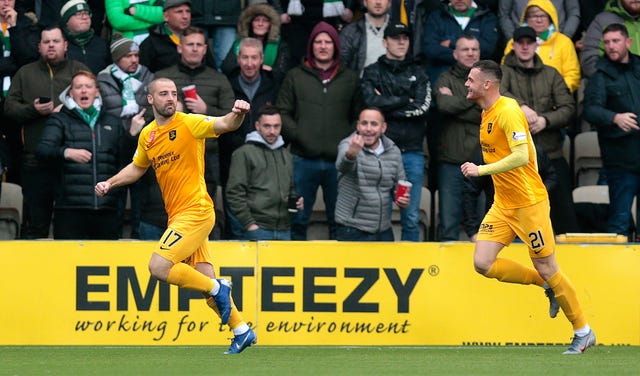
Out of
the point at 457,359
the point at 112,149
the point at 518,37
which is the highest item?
the point at 518,37

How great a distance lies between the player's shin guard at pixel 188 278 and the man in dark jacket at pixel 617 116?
18.0ft

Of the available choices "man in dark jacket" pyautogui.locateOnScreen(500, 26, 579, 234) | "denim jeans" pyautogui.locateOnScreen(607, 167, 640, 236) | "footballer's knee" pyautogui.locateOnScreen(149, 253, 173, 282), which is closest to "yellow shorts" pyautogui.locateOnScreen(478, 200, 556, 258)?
"footballer's knee" pyautogui.locateOnScreen(149, 253, 173, 282)

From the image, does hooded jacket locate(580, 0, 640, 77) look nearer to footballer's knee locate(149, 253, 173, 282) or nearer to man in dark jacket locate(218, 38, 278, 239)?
man in dark jacket locate(218, 38, 278, 239)

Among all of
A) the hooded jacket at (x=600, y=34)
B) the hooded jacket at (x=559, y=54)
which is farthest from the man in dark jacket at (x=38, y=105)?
the hooded jacket at (x=600, y=34)

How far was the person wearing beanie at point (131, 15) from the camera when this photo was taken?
48.5 feet

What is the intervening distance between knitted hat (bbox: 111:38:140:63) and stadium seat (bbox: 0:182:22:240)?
80.3 inches

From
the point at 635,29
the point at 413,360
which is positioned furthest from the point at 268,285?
the point at 635,29

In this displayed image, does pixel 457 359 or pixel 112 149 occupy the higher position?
pixel 112 149

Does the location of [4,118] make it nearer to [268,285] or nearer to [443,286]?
[268,285]

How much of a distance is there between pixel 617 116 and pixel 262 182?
3.87m

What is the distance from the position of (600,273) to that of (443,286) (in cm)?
153

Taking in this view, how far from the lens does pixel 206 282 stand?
10.3m

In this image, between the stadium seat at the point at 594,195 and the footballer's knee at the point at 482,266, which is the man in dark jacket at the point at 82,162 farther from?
the stadium seat at the point at 594,195

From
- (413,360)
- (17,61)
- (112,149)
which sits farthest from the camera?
(17,61)
